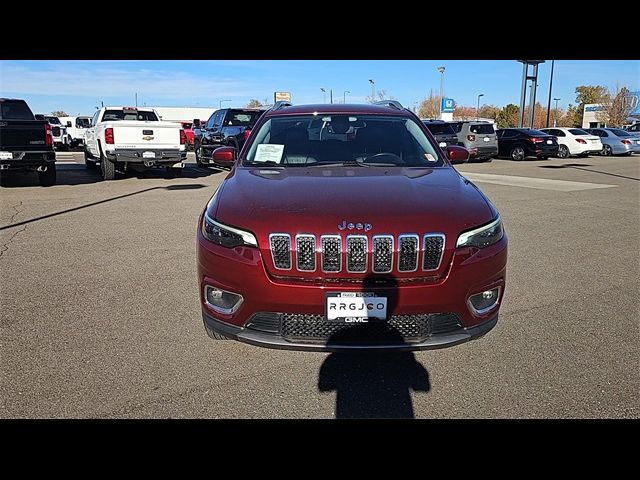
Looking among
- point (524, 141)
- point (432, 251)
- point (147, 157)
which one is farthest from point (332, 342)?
point (524, 141)

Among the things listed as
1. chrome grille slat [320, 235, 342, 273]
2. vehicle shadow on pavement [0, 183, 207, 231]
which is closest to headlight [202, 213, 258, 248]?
chrome grille slat [320, 235, 342, 273]

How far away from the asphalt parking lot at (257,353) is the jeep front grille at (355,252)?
700 millimetres

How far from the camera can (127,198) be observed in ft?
35.8

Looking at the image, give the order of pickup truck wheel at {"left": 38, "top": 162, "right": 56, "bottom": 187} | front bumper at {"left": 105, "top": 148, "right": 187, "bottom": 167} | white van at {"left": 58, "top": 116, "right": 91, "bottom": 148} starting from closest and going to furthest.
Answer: pickup truck wheel at {"left": 38, "top": 162, "right": 56, "bottom": 187}
front bumper at {"left": 105, "top": 148, "right": 187, "bottom": 167}
white van at {"left": 58, "top": 116, "right": 91, "bottom": 148}

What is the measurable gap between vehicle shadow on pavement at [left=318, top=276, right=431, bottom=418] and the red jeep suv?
16mm

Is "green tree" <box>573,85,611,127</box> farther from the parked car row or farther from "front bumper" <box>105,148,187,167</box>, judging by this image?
"front bumper" <box>105,148,187,167</box>

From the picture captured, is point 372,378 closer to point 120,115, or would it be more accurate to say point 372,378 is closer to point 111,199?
point 111,199

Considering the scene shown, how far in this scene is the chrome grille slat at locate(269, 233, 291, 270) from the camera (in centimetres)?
287

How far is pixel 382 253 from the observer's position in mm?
2846

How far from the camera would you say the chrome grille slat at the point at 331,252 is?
284cm

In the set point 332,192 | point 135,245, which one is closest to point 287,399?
point 332,192

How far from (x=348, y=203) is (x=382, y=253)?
45 cm

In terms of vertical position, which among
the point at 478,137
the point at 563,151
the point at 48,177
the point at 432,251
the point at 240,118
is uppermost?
the point at 240,118
